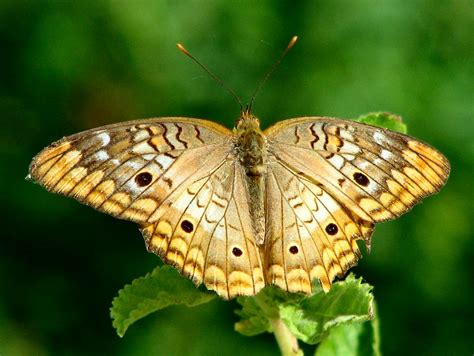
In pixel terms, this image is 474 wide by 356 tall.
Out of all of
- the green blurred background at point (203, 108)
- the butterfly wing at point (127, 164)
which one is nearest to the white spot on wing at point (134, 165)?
the butterfly wing at point (127, 164)

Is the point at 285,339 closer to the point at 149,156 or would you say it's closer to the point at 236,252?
the point at 236,252

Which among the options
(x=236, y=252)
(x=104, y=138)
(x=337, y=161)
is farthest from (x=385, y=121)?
(x=104, y=138)

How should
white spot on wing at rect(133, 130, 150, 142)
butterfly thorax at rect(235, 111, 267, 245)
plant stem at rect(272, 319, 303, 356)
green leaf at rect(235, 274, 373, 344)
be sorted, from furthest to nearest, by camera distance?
1. butterfly thorax at rect(235, 111, 267, 245)
2. white spot on wing at rect(133, 130, 150, 142)
3. plant stem at rect(272, 319, 303, 356)
4. green leaf at rect(235, 274, 373, 344)

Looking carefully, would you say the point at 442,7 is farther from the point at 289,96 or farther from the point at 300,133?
the point at 300,133

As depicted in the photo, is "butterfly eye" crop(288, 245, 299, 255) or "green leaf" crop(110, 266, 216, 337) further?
"butterfly eye" crop(288, 245, 299, 255)

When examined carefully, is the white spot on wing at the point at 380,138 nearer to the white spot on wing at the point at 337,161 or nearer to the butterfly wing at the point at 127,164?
the white spot on wing at the point at 337,161

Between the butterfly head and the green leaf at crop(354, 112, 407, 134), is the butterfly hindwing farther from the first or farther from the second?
the green leaf at crop(354, 112, 407, 134)

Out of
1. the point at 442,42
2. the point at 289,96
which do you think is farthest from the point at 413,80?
the point at 289,96

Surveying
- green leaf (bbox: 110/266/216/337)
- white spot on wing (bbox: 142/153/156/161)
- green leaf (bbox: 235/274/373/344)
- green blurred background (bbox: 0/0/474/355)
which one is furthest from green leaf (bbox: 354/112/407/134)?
green blurred background (bbox: 0/0/474/355)
